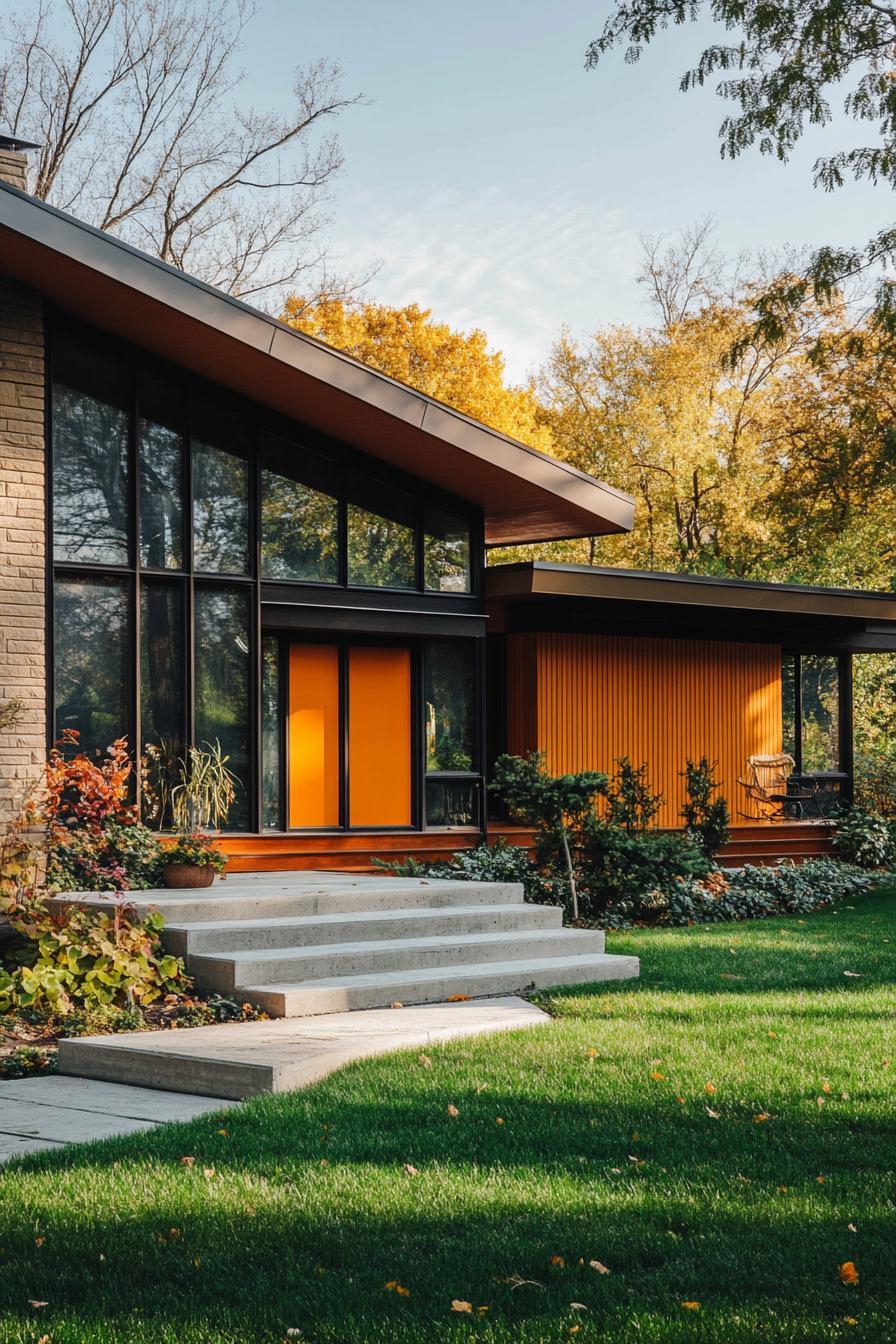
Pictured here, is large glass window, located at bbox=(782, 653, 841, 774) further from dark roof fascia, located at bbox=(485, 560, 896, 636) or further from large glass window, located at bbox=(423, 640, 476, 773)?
large glass window, located at bbox=(423, 640, 476, 773)

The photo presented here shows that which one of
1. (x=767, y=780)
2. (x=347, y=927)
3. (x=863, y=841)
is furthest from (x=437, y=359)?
(x=347, y=927)

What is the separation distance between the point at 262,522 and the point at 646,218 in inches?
971

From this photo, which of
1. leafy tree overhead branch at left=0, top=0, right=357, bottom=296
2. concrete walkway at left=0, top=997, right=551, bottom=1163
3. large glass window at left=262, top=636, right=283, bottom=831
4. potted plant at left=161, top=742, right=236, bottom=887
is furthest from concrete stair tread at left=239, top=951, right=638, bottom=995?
leafy tree overhead branch at left=0, top=0, right=357, bottom=296

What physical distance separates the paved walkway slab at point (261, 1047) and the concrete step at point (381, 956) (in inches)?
20.3

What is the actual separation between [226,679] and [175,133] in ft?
52.5

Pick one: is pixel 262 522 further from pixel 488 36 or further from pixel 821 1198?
pixel 488 36

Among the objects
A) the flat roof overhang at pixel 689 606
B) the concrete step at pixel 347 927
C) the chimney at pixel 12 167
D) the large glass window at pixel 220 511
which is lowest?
the concrete step at pixel 347 927

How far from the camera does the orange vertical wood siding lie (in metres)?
15.9

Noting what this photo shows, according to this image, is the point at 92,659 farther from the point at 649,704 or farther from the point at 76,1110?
the point at 649,704

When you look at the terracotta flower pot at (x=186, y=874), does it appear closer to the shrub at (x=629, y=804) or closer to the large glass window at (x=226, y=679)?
the large glass window at (x=226, y=679)

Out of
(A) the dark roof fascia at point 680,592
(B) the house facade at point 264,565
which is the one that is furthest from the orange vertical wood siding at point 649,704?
(A) the dark roof fascia at point 680,592

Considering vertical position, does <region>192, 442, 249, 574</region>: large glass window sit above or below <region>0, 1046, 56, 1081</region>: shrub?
above

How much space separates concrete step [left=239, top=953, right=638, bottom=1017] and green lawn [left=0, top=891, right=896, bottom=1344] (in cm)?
124

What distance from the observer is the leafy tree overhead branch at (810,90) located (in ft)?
48.1
